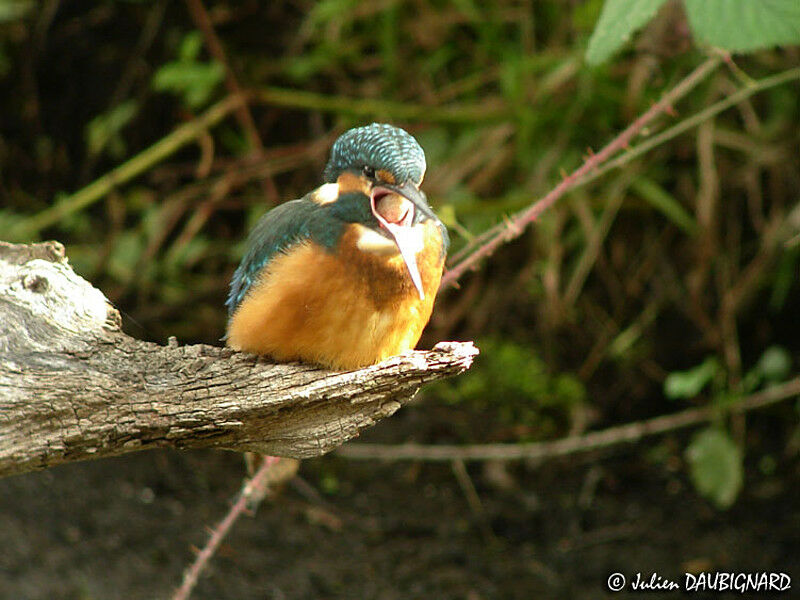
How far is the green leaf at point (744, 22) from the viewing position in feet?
5.56

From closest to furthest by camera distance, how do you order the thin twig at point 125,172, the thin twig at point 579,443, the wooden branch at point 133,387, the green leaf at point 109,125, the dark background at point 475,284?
the wooden branch at point 133,387 < the thin twig at point 579,443 < the dark background at point 475,284 < the thin twig at point 125,172 < the green leaf at point 109,125

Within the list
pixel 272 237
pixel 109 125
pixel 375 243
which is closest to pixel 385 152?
pixel 375 243

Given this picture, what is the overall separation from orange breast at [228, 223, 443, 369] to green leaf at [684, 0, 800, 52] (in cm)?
60

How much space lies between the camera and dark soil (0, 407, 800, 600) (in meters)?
2.92

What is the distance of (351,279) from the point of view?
1651mm

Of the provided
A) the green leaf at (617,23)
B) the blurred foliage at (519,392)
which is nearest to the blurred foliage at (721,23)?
the green leaf at (617,23)

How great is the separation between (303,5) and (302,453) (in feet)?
9.30

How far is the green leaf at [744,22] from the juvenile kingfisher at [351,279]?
1.93ft

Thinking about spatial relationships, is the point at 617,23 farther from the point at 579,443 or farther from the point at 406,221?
the point at 579,443

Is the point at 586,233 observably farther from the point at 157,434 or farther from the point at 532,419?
the point at 157,434

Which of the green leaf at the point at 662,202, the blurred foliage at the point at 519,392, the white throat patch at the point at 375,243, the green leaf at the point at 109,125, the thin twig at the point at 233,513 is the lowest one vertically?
the thin twig at the point at 233,513

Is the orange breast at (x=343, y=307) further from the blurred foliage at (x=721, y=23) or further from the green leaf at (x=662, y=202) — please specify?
the green leaf at (x=662, y=202)

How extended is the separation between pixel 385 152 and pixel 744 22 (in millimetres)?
730

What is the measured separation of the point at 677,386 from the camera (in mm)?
2557
